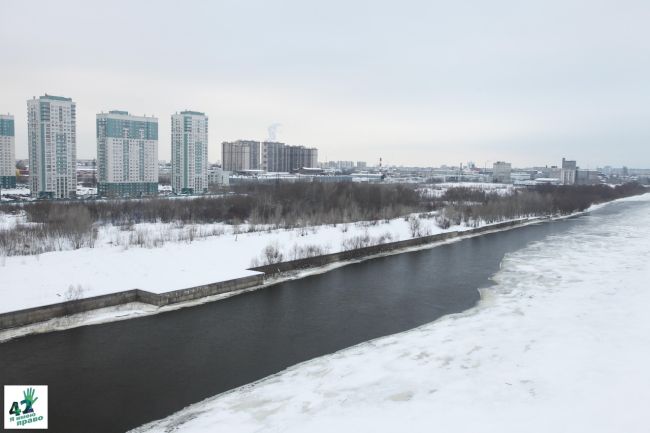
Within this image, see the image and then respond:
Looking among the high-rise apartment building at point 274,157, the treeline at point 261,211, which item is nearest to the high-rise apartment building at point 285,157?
the high-rise apartment building at point 274,157

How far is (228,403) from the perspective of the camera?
13.4 ft

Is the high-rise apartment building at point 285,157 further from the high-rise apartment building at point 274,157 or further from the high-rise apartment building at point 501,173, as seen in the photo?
the high-rise apartment building at point 501,173

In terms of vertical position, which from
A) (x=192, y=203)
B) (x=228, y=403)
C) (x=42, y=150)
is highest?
(x=42, y=150)

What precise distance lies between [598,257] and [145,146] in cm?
2151

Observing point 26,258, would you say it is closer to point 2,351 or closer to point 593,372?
point 2,351

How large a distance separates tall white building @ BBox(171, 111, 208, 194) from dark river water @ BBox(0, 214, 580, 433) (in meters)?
19.7

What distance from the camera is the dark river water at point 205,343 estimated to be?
13.8 ft

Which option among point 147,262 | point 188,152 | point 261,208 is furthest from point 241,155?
point 147,262


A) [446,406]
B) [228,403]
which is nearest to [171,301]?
[228,403]

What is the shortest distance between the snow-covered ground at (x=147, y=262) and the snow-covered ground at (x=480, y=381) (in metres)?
3.48

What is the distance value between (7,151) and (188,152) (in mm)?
8662

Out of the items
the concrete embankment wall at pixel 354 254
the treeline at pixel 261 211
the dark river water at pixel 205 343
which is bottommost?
the dark river water at pixel 205 343

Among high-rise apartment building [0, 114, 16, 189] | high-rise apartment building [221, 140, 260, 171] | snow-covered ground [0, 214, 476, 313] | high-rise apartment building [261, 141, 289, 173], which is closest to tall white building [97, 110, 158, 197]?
high-rise apartment building [0, 114, 16, 189]

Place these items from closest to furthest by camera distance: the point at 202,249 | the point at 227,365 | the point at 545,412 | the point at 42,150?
the point at 545,412 → the point at 227,365 → the point at 202,249 → the point at 42,150
